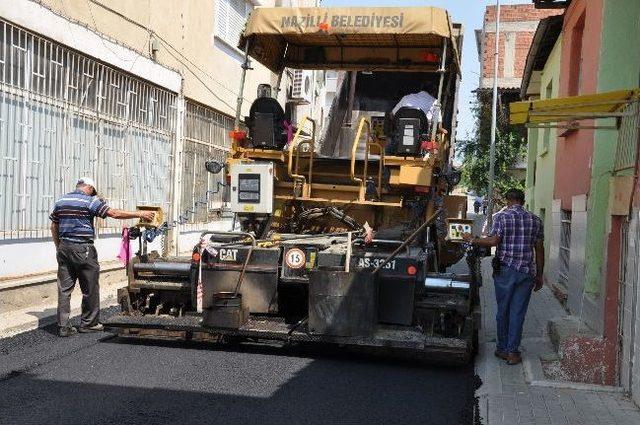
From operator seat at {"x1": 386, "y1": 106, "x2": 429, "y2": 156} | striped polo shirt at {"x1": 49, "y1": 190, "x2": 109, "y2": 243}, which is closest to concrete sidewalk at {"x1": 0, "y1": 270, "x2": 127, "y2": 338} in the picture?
striped polo shirt at {"x1": 49, "y1": 190, "x2": 109, "y2": 243}

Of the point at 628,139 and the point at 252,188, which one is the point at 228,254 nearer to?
the point at 252,188

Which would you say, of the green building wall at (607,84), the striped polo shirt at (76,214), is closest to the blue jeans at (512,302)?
the green building wall at (607,84)

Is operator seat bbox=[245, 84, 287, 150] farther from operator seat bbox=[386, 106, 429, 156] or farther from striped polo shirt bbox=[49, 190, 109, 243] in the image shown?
striped polo shirt bbox=[49, 190, 109, 243]

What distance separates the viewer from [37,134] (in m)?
8.91

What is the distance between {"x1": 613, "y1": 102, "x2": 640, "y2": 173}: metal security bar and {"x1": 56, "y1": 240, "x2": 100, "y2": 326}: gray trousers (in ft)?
16.1

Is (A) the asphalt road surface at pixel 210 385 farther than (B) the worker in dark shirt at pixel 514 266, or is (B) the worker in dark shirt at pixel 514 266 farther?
(B) the worker in dark shirt at pixel 514 266

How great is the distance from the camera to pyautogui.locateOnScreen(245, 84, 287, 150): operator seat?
25.1ft

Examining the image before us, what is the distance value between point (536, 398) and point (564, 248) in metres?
5.30

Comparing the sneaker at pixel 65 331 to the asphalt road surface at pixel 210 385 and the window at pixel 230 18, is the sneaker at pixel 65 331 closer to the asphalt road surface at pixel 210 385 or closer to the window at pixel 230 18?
the asphalt road surface at pixel 210 385

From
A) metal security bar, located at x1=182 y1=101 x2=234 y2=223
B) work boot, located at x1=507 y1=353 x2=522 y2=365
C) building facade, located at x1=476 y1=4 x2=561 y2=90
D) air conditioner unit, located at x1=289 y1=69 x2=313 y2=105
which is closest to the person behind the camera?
work boot, located at x1=507 y1=353 x2=522 y2=365

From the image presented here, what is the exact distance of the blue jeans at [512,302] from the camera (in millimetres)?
6422

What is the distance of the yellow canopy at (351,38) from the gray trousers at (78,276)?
2.92 m

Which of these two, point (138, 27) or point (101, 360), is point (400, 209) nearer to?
point (101, 360)

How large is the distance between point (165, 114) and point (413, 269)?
7.79 meters
